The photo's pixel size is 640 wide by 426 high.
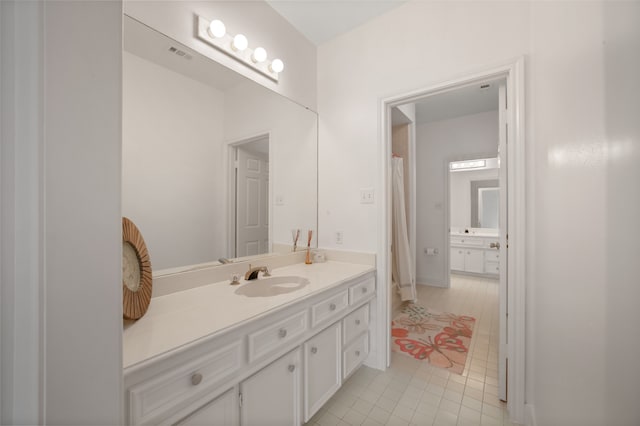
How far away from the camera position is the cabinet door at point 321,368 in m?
1.31

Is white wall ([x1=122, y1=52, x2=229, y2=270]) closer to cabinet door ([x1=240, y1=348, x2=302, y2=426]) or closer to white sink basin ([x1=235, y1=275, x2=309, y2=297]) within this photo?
white sink basin ([x1=235, y1=275, x2=309, y2=297])

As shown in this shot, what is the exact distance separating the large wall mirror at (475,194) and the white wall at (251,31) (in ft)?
11.8

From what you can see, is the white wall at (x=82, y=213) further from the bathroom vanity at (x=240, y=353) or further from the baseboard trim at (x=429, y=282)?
the baseboard trim at (x=429, y=282)

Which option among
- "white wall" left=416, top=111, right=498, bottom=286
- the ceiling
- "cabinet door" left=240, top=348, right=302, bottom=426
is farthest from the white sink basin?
"white wall" left=416, top=111, right=498, bottom=286

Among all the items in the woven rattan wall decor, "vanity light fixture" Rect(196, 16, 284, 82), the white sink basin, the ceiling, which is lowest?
the white sink basin

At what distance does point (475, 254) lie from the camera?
457cm

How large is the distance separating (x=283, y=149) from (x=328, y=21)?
42.1 inches

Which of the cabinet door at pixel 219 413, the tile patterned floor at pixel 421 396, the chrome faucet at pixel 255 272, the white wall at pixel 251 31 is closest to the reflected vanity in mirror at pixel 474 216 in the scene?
the tile patterned floor at pixel 421 396

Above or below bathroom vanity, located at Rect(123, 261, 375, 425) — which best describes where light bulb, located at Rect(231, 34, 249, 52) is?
above

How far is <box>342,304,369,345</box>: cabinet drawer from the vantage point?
5.39ft

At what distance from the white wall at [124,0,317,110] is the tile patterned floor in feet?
7.21

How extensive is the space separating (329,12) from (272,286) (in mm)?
2047

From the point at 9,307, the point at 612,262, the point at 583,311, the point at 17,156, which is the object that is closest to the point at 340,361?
the point at 583,311

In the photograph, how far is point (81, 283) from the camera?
1.45 ft
